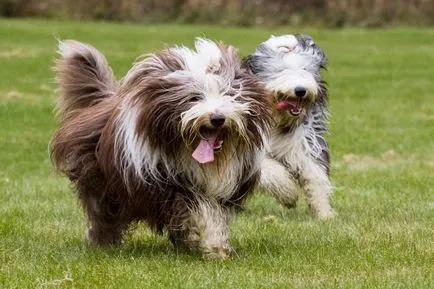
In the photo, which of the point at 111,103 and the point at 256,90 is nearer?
the point at 256,90

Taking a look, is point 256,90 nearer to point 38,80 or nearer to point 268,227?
point 268,227

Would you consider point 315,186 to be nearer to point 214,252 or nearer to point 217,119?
point 214,252

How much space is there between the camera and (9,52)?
81.0 feet

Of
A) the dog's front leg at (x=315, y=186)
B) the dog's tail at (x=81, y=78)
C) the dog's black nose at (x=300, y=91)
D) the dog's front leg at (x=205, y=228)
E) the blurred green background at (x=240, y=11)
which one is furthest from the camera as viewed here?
the blurred green background at (x=240, y=11)

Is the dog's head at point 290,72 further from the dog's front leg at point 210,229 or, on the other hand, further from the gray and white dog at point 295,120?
the dog's front leg at point 210,229

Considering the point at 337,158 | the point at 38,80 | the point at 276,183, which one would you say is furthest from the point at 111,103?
the point at 38,80

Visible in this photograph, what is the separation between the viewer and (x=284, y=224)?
8.09m

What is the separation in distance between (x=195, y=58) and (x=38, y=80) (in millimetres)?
15136

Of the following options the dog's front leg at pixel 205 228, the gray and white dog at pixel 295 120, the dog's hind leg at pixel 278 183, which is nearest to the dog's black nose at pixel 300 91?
the gray and white dog at pixel 295 120

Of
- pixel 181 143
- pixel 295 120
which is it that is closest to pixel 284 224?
pixel 295 120

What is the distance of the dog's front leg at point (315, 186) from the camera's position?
8.91 m

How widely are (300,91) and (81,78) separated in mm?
1784

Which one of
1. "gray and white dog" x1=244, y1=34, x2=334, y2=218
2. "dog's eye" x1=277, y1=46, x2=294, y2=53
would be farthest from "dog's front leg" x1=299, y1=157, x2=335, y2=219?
"dog's eye" x1=277, y1=46, x2=294, y2=53

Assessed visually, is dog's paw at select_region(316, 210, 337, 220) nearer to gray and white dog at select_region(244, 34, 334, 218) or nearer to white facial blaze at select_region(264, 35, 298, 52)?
gray and white dog at select_region(244, 34, 334, 218)
